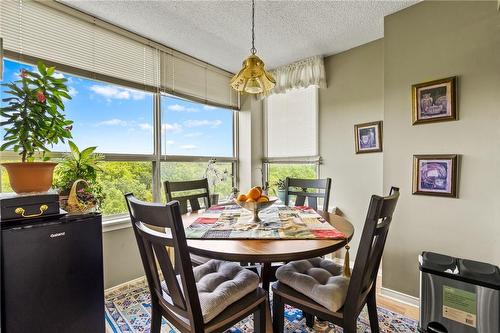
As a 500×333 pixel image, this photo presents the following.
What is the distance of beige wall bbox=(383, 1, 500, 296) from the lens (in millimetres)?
1698

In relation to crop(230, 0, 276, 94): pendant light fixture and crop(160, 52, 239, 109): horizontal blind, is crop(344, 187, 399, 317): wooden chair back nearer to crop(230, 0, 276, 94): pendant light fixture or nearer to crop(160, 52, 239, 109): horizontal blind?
crop(230, 0, 276, 94): pendant light fixture

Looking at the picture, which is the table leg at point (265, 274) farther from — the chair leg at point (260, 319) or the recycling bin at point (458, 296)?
the recycling bin at point (458, 296)

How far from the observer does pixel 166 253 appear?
106 cm

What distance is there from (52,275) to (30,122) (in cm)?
89

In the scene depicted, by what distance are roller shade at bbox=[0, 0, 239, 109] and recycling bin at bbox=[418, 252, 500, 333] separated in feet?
9.29

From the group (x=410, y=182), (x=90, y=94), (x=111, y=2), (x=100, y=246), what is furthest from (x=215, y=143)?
(x=410, y=182)

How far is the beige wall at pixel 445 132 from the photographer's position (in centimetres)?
170

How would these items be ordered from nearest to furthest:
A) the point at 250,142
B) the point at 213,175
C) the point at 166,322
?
the point at 166,322 → the point at 213,175 → the point at 250,142

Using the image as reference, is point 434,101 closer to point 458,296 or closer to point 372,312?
point 458,296

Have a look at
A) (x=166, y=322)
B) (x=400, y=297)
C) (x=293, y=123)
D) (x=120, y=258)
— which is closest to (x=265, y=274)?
(x=166, y=322)

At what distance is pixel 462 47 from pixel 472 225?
1.31 metres

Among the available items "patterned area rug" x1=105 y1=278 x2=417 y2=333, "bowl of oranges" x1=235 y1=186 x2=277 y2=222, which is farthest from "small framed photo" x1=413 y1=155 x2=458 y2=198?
"bowl of oranges" x1=235 y1=186 x2=277 y2=222

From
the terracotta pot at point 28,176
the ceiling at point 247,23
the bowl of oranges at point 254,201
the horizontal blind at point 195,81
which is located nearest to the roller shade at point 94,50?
the horizontal blind at point 195,81

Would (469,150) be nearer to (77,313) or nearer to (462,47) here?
(462,47)
